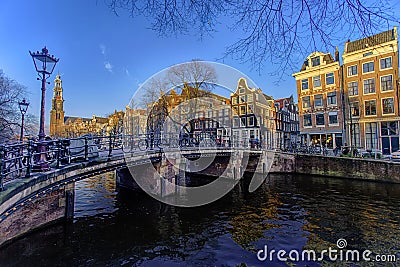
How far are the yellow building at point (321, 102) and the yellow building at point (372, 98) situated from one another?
0.99 m

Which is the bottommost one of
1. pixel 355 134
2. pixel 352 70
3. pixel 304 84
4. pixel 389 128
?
pixel 355 134

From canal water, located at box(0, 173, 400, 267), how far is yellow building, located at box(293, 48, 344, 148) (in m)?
12.9

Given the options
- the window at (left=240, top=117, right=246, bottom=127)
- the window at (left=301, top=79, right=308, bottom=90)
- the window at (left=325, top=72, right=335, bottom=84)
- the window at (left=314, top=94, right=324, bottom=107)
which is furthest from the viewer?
the window at (left=240, top=117, right=246, bottom=127)

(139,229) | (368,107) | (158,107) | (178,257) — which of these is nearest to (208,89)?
(158,107)

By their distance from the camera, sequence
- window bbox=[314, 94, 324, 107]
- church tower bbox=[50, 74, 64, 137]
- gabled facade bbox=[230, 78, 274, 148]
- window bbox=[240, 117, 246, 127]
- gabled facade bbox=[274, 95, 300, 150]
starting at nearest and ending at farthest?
window bbox=[314, 94, 324, 107], gabled facade bbox=[230, 78, 274, 148], window bbox=[240, 117, 246, 127], gabled facade bbox=[274, 95, 300, 150], church tower bbox=[50, 74, 64, 137]

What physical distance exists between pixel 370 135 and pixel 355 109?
9.76 feet

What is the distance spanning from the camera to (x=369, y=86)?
22297 millimetres

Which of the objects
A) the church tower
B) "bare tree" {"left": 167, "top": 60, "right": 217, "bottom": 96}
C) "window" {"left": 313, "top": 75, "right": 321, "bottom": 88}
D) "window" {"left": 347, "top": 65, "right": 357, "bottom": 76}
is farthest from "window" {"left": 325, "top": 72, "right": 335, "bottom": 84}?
the church tower

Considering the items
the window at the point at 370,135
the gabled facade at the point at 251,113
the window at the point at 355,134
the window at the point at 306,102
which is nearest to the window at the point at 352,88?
the window at the point at 355,134

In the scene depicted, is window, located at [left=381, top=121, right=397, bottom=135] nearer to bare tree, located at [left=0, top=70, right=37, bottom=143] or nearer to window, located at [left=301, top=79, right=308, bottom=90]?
window, located at [left=301, top=79, right=308, bottom=90]

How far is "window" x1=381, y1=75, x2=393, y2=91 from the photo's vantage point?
21.0 meters

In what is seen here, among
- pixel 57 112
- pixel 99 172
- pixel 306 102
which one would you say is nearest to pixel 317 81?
pixel 306 102

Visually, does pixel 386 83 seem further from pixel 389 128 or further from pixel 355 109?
pixel 389 128

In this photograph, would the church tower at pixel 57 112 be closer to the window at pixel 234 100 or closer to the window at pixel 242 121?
the window at pixel 234 100
